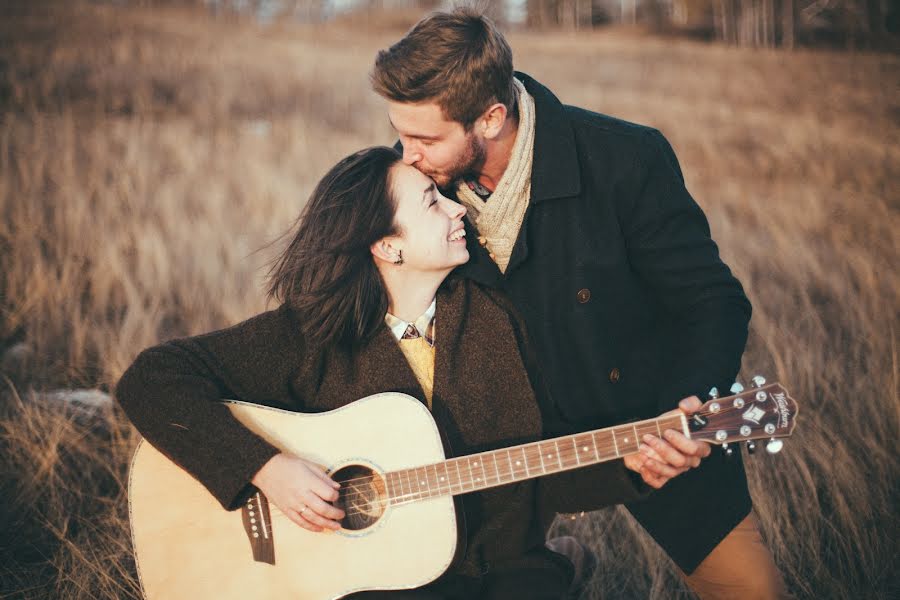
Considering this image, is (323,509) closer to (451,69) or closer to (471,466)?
(471,466)

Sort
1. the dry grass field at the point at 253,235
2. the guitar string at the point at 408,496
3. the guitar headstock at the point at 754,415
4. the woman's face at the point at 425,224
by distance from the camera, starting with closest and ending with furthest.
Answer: the guitar headstock at the point at 754,415, the guitar string at the point at 408,496, the woman's face at the point at 425,224, the dry grass field at the point at 253,235

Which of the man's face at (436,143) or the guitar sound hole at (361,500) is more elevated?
the man's face at (436,143)

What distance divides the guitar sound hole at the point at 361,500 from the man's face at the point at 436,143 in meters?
1.18

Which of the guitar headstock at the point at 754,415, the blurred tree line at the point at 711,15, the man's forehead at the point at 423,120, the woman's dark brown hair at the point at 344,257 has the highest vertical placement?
the blurred tree line at the point at 711,15

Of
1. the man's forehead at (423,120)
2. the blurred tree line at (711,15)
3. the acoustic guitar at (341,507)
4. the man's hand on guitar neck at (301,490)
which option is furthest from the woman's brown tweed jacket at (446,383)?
the blurred tree line at (711,15)

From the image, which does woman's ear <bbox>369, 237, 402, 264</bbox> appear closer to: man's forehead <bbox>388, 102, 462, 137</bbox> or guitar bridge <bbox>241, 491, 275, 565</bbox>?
man's forehead <bbox>388, 102, 462, 137</bbox>

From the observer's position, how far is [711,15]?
1194 inches

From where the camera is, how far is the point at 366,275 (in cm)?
257

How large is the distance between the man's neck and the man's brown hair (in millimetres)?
96

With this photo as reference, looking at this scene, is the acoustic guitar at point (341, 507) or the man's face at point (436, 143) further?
the man's face at point (436, 143)

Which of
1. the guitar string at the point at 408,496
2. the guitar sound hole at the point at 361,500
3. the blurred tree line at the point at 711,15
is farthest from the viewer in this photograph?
the blurred tree line at the point at 711,15

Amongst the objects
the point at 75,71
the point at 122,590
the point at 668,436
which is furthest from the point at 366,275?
the point at 75,71

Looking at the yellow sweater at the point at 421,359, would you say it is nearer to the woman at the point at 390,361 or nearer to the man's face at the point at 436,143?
the woman at the point at 390,361

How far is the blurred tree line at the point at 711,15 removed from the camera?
17.8m
